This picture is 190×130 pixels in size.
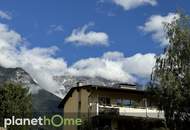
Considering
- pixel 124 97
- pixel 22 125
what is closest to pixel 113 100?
pixel 124 97

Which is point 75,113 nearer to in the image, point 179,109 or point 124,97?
point 124,97

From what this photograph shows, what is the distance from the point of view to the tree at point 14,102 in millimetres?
64625

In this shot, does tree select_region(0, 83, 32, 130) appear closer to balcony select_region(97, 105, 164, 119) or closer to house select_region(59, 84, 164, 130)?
house select_region(59, 84, 164, 130)

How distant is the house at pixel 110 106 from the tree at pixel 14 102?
7319mm

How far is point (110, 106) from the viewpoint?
69.8 m

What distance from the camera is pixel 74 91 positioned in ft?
254

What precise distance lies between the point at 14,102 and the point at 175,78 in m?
26.2

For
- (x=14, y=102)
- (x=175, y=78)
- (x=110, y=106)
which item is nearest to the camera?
(x=175, y=78)

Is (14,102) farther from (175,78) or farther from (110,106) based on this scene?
(175,78)

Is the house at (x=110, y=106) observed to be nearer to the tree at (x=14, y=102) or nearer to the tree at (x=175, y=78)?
the tree at (x=14, y=102)

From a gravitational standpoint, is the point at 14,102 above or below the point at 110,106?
above

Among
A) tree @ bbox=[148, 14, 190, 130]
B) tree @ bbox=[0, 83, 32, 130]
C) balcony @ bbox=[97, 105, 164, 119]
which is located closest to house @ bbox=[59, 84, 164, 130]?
balcony @ bbox=[97, 105, 164, 119]

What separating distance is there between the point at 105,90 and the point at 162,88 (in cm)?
2666

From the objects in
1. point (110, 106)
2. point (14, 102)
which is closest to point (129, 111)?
point (110, 106)
